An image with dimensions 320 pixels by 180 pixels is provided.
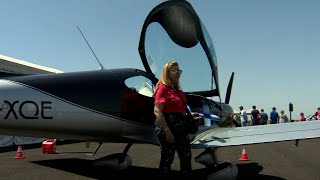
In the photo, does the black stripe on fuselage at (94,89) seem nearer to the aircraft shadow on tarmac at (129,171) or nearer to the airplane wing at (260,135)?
the airplane wing at (260,135)

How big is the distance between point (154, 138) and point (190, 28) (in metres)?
3.16

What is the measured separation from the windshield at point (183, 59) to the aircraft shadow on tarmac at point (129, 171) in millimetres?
2068

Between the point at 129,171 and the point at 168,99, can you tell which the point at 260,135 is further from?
the point at 129,171

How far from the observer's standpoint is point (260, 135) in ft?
18.1

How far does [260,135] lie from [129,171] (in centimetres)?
266

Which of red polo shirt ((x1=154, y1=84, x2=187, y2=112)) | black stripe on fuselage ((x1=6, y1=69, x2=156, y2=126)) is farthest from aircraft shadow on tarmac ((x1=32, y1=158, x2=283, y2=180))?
red polo shirt ((x1=154, y1=84, x2=187, y2=112))


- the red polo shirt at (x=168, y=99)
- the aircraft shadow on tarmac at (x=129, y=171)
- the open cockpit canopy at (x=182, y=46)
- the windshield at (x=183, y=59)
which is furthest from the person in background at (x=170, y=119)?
the windshield at (x=183, y=59)

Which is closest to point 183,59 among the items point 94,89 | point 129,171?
point 129,171

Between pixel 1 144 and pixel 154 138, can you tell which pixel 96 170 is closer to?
pixel 154 138

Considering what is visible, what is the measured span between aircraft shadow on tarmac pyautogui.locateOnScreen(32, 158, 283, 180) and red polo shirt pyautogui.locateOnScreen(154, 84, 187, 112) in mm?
1688

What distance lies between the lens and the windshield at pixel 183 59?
8.26 m

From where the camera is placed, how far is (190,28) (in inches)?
328

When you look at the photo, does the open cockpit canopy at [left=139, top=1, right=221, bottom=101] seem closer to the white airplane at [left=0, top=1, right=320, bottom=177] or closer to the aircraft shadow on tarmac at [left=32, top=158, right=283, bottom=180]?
the white airplane at [left=0, top=1, right=320, bottom=177]

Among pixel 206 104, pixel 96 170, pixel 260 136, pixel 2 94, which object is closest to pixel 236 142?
pixel 260 136
